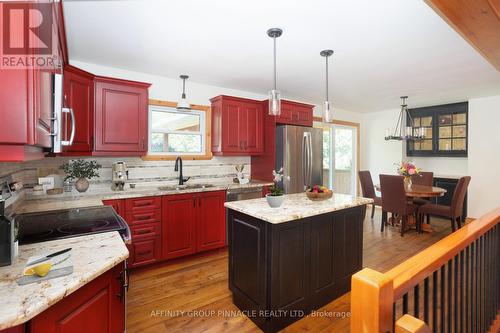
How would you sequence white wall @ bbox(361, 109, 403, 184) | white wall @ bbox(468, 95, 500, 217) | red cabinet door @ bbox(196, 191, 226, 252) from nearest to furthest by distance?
red cabinet door @ bbox(196, 191, 226, 252)
white wall @ bbox(468, 95, 500, 217)
white wall @ bbox(361, 109, 403, 184)

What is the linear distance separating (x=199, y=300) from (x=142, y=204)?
4.14 ft

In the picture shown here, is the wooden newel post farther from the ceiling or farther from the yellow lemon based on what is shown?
the ceiling

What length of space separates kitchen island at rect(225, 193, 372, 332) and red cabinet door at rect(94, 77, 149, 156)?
164 centimetres

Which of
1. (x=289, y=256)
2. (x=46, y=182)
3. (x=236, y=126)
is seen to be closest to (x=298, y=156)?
(x=236, y=126)

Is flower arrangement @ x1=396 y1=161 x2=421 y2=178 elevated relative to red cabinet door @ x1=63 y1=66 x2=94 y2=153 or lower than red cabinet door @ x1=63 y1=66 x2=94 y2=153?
lower

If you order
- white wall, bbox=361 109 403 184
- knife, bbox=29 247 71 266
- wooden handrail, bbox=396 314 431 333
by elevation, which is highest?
white wall, bbox=361 109 403 184

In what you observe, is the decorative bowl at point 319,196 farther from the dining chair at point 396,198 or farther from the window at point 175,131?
the dining chair at point 396,198

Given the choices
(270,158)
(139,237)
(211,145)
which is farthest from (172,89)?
(139,237)

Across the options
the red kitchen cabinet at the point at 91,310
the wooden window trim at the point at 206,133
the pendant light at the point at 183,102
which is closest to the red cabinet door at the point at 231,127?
the wooden window trim at the point at 206,133

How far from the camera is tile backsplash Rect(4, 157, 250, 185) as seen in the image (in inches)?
103

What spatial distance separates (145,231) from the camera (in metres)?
2.93

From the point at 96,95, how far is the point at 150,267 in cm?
213

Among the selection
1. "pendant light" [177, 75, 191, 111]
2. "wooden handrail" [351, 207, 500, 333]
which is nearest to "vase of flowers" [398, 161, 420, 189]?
"pendant light" [177, 75, 191, 111]

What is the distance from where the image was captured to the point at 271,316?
1.89m
